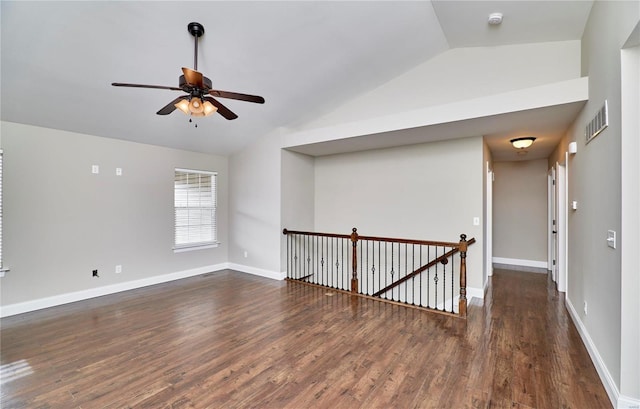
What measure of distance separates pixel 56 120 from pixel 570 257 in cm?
704

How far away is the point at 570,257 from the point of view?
380cm

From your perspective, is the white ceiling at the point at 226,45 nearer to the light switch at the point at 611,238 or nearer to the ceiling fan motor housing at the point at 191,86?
the ceiling fan motor housing at the point at 191,86

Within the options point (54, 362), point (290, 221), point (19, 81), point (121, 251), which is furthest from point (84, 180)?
point (290, 221)

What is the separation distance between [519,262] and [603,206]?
4.94 m

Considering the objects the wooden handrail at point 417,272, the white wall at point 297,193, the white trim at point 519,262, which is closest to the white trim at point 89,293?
the white wall at point 297,193

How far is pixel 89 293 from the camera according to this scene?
14.6 ft

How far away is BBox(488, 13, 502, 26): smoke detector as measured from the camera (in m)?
3.03

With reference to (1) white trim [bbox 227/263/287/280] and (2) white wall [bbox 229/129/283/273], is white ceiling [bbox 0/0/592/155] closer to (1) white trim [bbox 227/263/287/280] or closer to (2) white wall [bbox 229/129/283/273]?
(2) white wall [bbox 229/129/283/273]

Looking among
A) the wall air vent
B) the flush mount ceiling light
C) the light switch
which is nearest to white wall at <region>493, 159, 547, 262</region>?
the flush mount ceiling light

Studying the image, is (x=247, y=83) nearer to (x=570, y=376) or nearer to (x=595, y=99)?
(x=595, y=99)

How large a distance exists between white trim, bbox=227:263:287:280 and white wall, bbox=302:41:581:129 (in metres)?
3.08

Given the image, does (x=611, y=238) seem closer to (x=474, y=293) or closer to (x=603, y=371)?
(x=603, y=371)

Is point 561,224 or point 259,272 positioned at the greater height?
point 561,224

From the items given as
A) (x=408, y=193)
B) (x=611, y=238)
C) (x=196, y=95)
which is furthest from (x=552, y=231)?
(x=196, y=95)
